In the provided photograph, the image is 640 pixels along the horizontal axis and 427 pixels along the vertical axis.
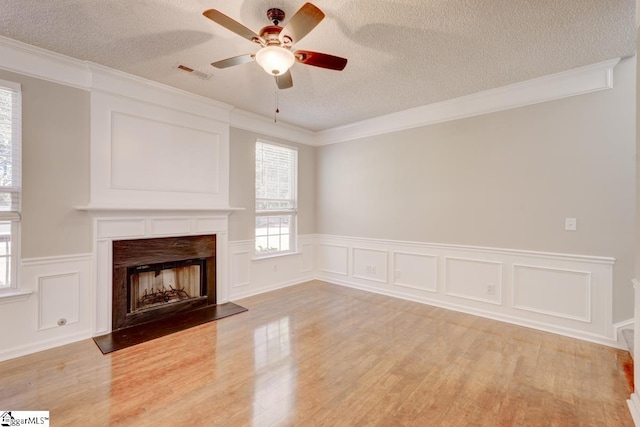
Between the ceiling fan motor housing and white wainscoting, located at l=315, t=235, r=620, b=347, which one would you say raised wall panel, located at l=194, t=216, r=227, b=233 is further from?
the ceiling fan motor housing

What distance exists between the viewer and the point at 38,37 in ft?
8.30

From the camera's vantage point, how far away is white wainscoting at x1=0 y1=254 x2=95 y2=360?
2.69 meters

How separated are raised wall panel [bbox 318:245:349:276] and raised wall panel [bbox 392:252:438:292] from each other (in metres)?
0.96

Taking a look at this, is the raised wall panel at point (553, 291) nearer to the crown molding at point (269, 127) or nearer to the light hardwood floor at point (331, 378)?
the light hardwood floor at point (331, 378)

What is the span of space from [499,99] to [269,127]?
3240 millimetres

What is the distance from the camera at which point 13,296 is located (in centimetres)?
266

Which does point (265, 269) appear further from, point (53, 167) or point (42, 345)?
point (53, 167)

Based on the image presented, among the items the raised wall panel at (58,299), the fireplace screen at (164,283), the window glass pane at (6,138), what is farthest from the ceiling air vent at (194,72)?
the raised wall panel at (58,299)

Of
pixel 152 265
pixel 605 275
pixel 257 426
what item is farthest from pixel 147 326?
pixel 605 275

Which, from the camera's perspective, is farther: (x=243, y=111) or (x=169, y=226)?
Result: (x=243, y=111)

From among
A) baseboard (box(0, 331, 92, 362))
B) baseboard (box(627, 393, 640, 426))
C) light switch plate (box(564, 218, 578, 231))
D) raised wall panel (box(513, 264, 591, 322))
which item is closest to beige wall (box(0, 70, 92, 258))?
baseboard (box(0, 331, 92, 362))

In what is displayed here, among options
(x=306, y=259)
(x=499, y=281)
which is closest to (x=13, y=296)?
(x=306, y=259)

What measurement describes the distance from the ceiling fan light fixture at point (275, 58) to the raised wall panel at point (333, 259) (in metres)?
3.64

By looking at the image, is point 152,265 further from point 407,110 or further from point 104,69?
point 407,110
